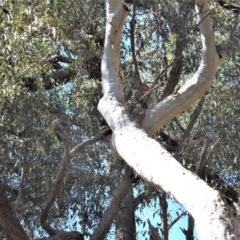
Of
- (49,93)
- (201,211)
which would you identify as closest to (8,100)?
(49,93)

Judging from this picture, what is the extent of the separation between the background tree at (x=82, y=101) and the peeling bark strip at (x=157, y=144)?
88 cm

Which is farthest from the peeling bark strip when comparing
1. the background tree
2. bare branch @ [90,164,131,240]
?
bare branch @ [90,164,131,240]

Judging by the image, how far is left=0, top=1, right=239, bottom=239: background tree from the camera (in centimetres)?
701

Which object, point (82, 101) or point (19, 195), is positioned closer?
point (19, 195)

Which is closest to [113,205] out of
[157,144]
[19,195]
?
[19,195]

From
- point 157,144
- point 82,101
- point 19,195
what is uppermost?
point 82,101

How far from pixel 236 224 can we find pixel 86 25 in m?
4.17

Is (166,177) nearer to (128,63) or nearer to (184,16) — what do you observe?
(184,16)

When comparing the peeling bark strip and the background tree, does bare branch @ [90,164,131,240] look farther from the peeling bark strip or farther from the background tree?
the peeling bark strip

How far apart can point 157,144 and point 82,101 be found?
2.83 metres

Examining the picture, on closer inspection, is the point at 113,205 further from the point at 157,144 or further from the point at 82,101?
the point at 157,144

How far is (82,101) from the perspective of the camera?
24.7ft

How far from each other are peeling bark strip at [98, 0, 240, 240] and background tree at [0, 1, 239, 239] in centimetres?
88

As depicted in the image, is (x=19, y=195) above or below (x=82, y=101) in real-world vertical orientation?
below
